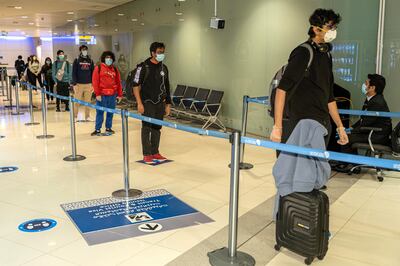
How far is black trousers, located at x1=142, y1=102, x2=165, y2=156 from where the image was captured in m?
5.89

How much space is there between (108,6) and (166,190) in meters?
10.5

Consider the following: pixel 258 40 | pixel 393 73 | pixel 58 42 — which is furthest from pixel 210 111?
pixel 58 42

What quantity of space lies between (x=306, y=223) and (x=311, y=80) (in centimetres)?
106

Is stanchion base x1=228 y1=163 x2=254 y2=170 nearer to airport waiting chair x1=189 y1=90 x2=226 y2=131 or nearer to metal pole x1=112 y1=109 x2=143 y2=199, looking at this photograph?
metal pole x1=112 y1=109 x2=143 y2=199

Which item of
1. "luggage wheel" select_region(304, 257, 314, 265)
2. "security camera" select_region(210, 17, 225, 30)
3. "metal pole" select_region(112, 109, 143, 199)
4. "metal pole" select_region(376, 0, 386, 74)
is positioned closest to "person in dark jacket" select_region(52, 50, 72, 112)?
"security camera" select_region(210, 17, 225, 30)

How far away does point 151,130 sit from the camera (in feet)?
19.9

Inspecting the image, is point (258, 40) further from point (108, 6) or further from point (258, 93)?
point (108, 6)

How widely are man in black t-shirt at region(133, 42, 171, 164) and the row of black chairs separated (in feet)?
9.34

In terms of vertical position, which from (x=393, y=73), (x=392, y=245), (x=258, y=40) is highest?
(x=258, y=40)

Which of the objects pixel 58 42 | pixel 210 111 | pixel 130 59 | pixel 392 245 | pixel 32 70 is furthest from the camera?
pixel 58 42

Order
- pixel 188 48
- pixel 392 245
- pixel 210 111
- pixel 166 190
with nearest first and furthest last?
1. pixel 392 245
2. pixel 166 190
3. pixel 210 111
4. pixel 188 48

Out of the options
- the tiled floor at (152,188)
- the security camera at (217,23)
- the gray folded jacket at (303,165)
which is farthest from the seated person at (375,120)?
the security camera at (217,23)

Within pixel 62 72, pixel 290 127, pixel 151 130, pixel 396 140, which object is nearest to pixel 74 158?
pixel 151 130

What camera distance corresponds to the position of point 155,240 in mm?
3508
